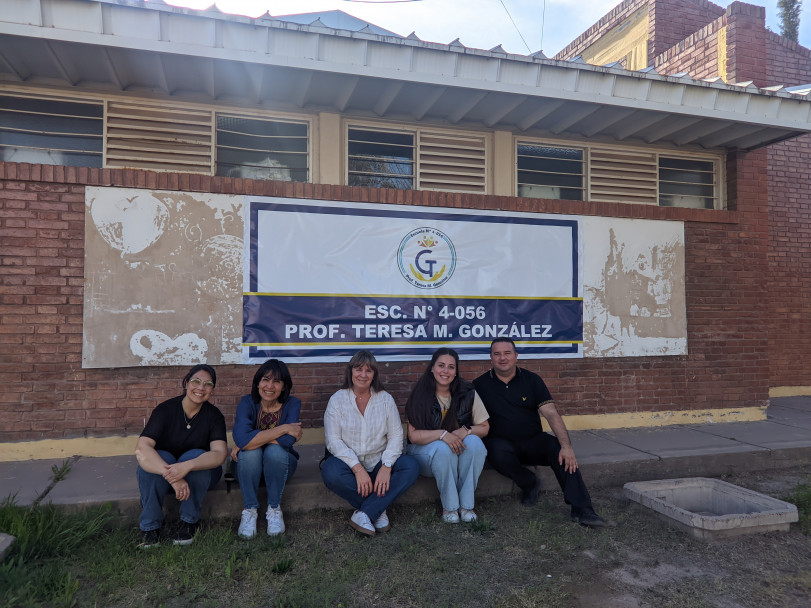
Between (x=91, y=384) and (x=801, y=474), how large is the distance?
642 centimetres

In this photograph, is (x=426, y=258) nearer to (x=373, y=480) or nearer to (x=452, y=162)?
(x=452, y=162)

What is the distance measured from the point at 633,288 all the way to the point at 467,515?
139 inches

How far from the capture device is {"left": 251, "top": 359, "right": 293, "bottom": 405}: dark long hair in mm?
3973

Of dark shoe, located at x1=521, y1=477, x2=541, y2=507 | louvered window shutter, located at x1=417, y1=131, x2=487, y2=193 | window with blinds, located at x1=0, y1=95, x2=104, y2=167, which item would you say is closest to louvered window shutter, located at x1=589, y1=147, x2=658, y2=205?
louvered window shutter, located at x1=417, y1=131, x2=487, y2=193

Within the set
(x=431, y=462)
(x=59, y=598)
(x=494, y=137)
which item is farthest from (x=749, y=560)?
(x=494, y=137)

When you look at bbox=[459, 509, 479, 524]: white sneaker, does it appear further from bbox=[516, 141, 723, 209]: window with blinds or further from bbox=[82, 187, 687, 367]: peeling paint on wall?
bbox=[516, 141, 723, 209]: window with blinds

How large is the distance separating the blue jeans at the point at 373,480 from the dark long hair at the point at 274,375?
0.58 metres

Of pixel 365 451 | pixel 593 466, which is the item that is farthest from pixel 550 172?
pixel 365 451

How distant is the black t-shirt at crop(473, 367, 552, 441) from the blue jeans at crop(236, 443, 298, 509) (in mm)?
1683

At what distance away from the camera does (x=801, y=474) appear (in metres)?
5.18

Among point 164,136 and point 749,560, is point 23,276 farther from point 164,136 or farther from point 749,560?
point 749,560

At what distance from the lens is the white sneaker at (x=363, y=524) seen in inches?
145

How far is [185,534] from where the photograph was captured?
3.53 meters

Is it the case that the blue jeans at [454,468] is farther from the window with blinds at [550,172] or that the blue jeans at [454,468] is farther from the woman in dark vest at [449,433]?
the window with blinds at [550,172]
